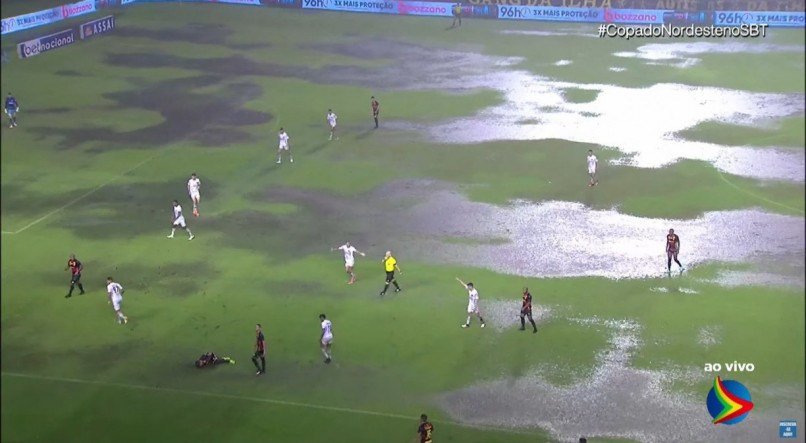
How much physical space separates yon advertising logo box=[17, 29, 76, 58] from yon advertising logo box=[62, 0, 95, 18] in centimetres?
118

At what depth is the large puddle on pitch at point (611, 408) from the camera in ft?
80.4

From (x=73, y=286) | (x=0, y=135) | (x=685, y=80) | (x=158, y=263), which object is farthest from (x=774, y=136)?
(x=0, y=135)

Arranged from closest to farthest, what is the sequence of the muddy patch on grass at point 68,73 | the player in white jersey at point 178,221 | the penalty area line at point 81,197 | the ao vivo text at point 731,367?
1. the ao vivo text at point 731,367
2. the player in white jersey at point 178,221
3. the penalty area line at point 81,197
4. the muddy patch on grass at point 68,73

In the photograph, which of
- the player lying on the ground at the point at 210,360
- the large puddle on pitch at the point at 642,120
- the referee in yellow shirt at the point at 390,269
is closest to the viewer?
the player lying on the ground at the point at 210,360

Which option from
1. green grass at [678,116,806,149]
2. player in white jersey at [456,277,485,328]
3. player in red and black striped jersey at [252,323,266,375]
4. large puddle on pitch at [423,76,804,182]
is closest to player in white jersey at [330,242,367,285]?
player in white jersey at [456,277,485,328]

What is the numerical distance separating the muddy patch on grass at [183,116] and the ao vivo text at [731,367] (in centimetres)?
2971

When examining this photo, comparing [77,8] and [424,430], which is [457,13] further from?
[424,430]

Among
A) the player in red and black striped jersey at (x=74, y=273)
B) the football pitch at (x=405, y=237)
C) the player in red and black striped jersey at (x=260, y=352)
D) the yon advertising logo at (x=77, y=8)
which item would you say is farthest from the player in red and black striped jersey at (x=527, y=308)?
the yon advertising logo at (x=77, y=8)

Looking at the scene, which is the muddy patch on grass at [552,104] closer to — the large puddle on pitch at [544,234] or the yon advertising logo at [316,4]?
the large puddle on pitch at [544,234]

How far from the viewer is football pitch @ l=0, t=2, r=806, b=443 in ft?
85.8

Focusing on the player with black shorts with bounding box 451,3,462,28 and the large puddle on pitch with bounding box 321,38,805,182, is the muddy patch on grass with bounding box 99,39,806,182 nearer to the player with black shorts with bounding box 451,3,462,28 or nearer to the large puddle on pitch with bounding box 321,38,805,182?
the large puddle on pitch with bounding box 321,38,805,182

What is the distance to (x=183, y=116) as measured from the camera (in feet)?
174

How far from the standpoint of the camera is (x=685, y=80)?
58719 millimetres

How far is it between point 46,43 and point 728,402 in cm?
5024
